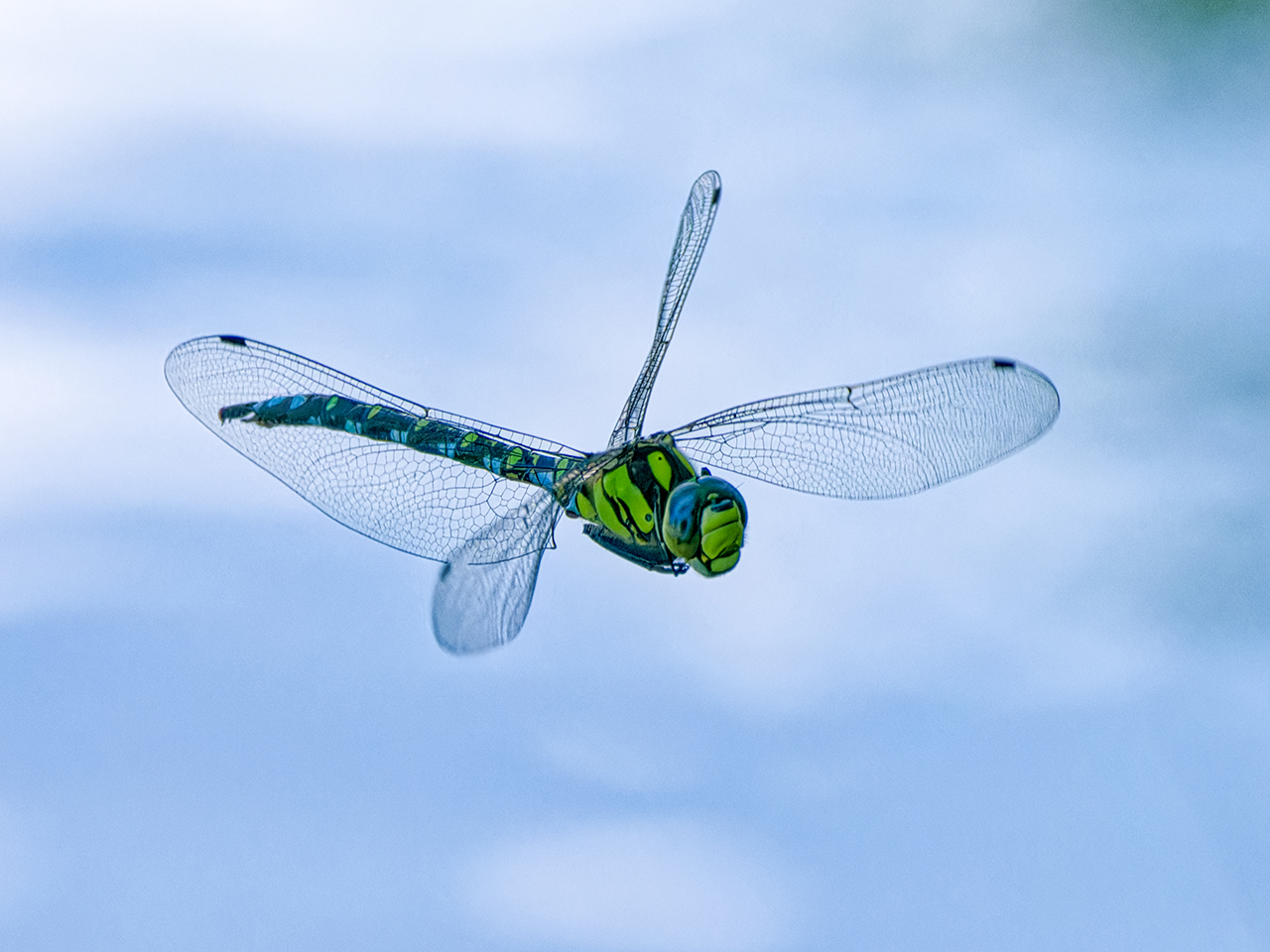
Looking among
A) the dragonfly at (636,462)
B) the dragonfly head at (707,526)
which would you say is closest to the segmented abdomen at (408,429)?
the dragonfly at (636,462)

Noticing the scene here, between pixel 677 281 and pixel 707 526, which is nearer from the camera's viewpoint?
pixel 707 526

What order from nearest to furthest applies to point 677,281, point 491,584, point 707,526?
1. point 707,526
2. point 491,584
3. point 677,281

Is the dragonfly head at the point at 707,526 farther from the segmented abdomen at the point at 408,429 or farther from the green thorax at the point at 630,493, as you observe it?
the segmented abdomen at the point at 408,429

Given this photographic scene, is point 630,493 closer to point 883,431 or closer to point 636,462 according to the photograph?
point 636,462

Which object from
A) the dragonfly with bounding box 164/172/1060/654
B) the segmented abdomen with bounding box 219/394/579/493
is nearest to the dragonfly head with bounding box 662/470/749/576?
the dragonfly with bounding box 164/172/1060/654

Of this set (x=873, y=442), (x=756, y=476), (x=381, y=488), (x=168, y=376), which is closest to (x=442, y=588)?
(x=381, y=488)

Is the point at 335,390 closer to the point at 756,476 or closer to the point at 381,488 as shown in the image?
the point at 381,488

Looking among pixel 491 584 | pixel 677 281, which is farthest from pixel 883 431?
pixel 491 584

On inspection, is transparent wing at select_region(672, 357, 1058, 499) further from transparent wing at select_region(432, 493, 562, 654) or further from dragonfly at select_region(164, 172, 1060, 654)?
transparent wing at select_region(432, 493, 562, 654)
